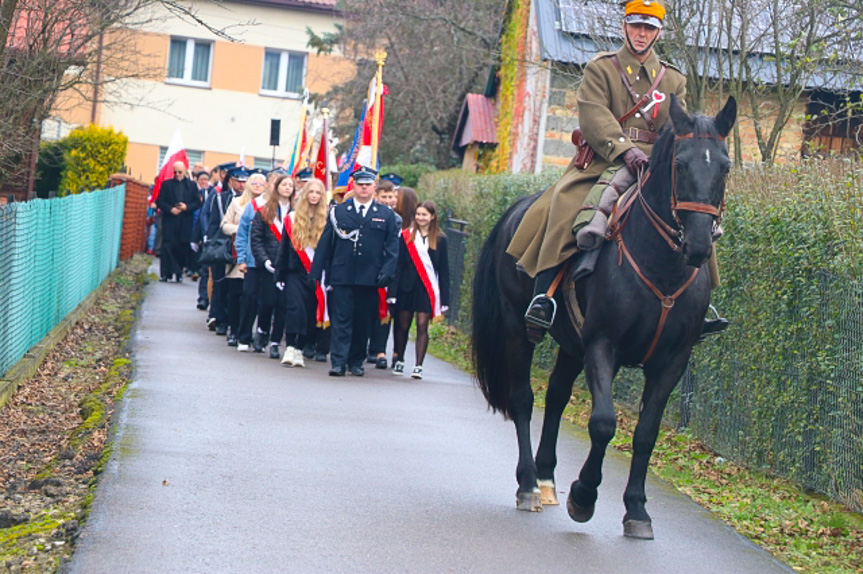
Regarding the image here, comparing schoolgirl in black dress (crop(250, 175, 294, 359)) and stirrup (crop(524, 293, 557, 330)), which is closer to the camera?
stirrup (crop(524, 293, 557, 330))

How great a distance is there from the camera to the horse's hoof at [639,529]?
282 inches

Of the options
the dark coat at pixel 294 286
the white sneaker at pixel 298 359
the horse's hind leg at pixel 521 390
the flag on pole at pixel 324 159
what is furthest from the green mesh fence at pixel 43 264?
the horse's hind leg at pixel 521 390

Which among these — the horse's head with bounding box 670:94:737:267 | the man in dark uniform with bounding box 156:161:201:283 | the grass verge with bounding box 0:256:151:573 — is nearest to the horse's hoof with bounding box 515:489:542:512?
the horse's head with bounding box 670:94:737:267

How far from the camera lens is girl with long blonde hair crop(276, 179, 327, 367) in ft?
47.1

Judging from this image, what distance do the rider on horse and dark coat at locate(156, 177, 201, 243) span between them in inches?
665

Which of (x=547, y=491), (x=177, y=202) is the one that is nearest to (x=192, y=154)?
(x=177, y=202)

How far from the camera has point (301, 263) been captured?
14625mm

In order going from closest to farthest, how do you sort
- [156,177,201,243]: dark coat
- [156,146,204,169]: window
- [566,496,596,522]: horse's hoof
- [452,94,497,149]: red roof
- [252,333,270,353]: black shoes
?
1. [566,496,596,522]: horse's hoof
2. [252,333,270,353]: black shoes
3. [156,177,201,243]: dark coat
4. [452,94,497,149]: red roof
5. [156,146,204,169]: window

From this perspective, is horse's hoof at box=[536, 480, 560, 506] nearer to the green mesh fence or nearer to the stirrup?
the stirrup

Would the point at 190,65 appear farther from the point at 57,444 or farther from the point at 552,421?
the point at 552,421

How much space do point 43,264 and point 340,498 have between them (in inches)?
242

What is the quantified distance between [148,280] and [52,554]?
18774 millimetres

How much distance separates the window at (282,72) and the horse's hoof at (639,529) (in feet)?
137

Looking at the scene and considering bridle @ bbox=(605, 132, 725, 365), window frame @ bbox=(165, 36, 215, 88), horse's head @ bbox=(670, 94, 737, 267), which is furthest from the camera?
window frame @ bbox=(165, 36, 215, 88)
